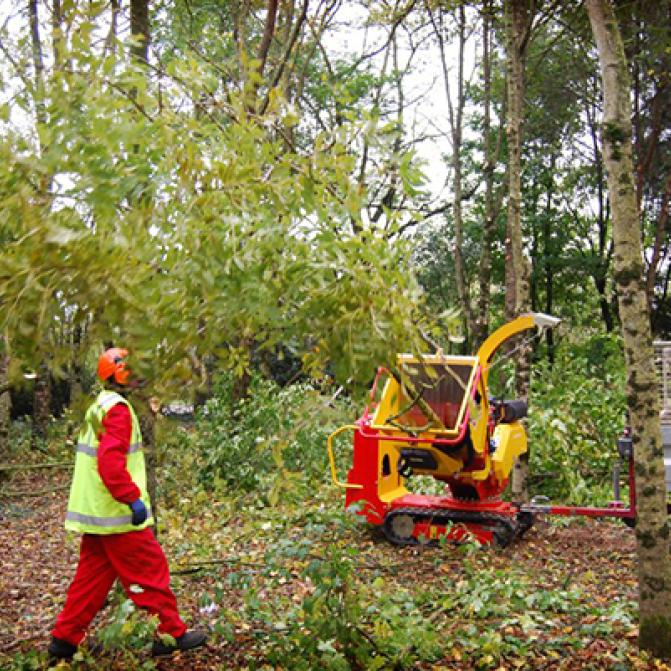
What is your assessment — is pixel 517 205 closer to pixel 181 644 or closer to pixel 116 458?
pixel 116 458

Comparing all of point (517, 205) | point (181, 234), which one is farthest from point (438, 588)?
point (517, 205)

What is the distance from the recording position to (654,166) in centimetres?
2211

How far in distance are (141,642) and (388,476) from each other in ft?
13.9

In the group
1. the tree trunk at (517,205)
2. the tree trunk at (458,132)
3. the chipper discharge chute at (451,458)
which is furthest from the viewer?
the tree trunk at (458,132)

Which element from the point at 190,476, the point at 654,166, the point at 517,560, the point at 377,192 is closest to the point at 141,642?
the point at 377,192

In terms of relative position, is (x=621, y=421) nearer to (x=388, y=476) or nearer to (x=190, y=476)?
(x=388, y=476)

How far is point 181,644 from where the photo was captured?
491cm

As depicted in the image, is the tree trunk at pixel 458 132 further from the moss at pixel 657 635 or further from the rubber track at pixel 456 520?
the moss at pixel 657 635

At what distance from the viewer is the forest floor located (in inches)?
191

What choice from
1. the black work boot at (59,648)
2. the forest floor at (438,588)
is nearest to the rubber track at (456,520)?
the forest floor at (438,588)

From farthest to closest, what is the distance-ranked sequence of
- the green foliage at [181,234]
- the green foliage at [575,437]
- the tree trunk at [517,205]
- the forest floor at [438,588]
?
the green foliage at [575,437] < the tree trunk at [517,205] < the forest floor at [438,588] < the green foliage at [181,234]

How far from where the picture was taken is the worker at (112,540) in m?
4.87

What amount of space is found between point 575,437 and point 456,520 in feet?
11.2

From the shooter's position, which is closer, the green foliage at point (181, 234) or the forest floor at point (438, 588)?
the green foliage at point (181, 234)
